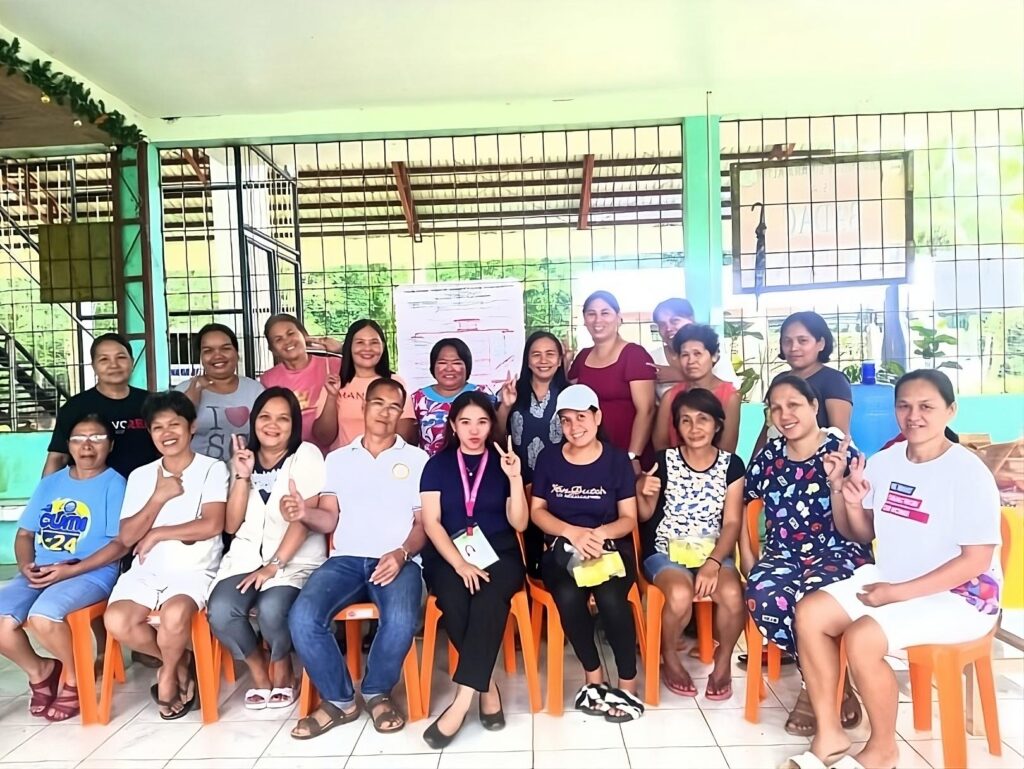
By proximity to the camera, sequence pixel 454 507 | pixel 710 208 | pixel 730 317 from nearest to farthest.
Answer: pixel 454 507 < pixel 710 208 < pixel 730 317

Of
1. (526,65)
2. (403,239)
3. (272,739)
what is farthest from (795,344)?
(403,239)

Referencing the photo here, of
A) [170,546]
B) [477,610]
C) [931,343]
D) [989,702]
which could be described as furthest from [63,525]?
[931,343]

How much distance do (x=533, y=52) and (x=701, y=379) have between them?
6.13 feet

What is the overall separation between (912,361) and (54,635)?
5.54 metres

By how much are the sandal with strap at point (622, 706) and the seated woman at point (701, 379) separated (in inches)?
40.5

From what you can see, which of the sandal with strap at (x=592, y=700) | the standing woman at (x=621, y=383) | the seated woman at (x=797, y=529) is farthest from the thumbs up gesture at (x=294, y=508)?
the seated woman at (x=797, y=529)

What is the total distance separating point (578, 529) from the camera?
2604mm

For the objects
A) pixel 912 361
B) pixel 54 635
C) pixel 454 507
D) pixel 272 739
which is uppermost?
pixel 912 361

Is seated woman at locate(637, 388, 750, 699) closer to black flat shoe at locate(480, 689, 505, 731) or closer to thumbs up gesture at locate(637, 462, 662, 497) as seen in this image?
thumbs up gesture at locate(637, 462, 662, 497)

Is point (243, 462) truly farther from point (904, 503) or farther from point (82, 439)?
point (904, 503)

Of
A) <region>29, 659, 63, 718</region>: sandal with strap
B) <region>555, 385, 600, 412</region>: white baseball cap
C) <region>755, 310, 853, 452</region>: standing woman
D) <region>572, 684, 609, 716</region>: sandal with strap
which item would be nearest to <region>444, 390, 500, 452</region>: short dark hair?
<region>555, 385, 600, 412</region>: white baseball cap

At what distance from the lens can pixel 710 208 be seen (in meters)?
4.45

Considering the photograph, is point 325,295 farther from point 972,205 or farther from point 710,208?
point 972,205

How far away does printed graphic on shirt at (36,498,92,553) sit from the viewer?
2.79 m
